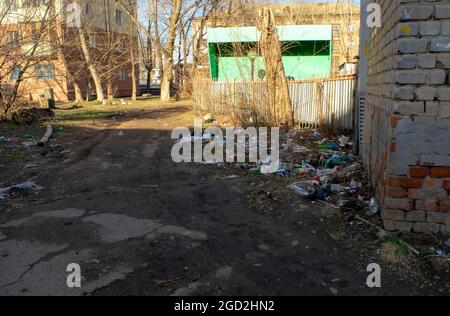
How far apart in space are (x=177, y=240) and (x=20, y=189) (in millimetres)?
3328

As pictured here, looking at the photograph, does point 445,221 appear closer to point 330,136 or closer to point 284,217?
point 284,217

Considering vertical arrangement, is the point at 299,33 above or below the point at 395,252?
above

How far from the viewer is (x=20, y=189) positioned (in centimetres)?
605

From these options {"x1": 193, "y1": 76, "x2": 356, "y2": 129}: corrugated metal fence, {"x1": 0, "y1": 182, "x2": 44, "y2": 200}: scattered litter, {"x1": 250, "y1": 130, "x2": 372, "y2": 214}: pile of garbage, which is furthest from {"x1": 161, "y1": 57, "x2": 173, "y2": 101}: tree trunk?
{"x1": 0, "y1": 182, "x2": 44, "y2": 200}: scattered litter

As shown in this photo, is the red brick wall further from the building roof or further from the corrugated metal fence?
the building roof

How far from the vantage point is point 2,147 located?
30.2ft

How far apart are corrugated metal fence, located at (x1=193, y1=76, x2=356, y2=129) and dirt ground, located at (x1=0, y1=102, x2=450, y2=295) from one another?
4642mm

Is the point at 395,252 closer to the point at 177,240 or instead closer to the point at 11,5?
the point at 177,240

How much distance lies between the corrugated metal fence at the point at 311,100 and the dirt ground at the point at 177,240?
15.2ft

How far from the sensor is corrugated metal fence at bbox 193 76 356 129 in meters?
10.2

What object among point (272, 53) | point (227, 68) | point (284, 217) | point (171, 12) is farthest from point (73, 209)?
point (171, 12)

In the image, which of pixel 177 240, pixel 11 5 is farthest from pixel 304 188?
pixel 11 5

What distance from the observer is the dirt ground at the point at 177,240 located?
3.20 m

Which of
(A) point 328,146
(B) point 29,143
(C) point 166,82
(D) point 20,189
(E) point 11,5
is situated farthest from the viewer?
(C) point 166,82
